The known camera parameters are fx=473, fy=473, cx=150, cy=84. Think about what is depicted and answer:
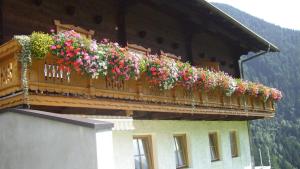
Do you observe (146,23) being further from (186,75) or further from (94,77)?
(94,77)

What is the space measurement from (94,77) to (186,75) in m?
3.29

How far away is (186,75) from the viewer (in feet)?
36.9

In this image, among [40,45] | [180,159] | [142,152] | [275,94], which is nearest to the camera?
[40,45]

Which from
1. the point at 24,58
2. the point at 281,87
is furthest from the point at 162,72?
the point at 281,87

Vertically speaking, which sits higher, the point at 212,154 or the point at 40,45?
the point at 40,45

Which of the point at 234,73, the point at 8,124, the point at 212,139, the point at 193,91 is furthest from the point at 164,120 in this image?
the point at 234,73

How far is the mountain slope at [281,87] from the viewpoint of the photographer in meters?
80.4

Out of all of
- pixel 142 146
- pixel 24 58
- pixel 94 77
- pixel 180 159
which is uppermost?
pixel 24 58

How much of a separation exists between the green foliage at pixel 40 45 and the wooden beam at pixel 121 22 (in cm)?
497

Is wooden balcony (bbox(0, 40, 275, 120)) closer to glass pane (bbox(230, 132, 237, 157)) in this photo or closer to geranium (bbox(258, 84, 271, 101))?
geranium (bbox(258, 84, 271, 101))

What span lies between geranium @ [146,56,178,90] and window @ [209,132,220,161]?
5.65 m

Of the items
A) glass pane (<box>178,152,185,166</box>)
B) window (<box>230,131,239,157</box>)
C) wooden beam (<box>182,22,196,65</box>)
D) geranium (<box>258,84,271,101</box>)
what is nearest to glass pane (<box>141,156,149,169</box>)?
glass pane (<box>178,152,185,166</box>)

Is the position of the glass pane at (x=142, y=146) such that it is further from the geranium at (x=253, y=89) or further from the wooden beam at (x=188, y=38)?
the wooden beam at (x=188, y=38)

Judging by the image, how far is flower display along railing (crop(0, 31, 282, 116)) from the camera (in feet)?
25.1
